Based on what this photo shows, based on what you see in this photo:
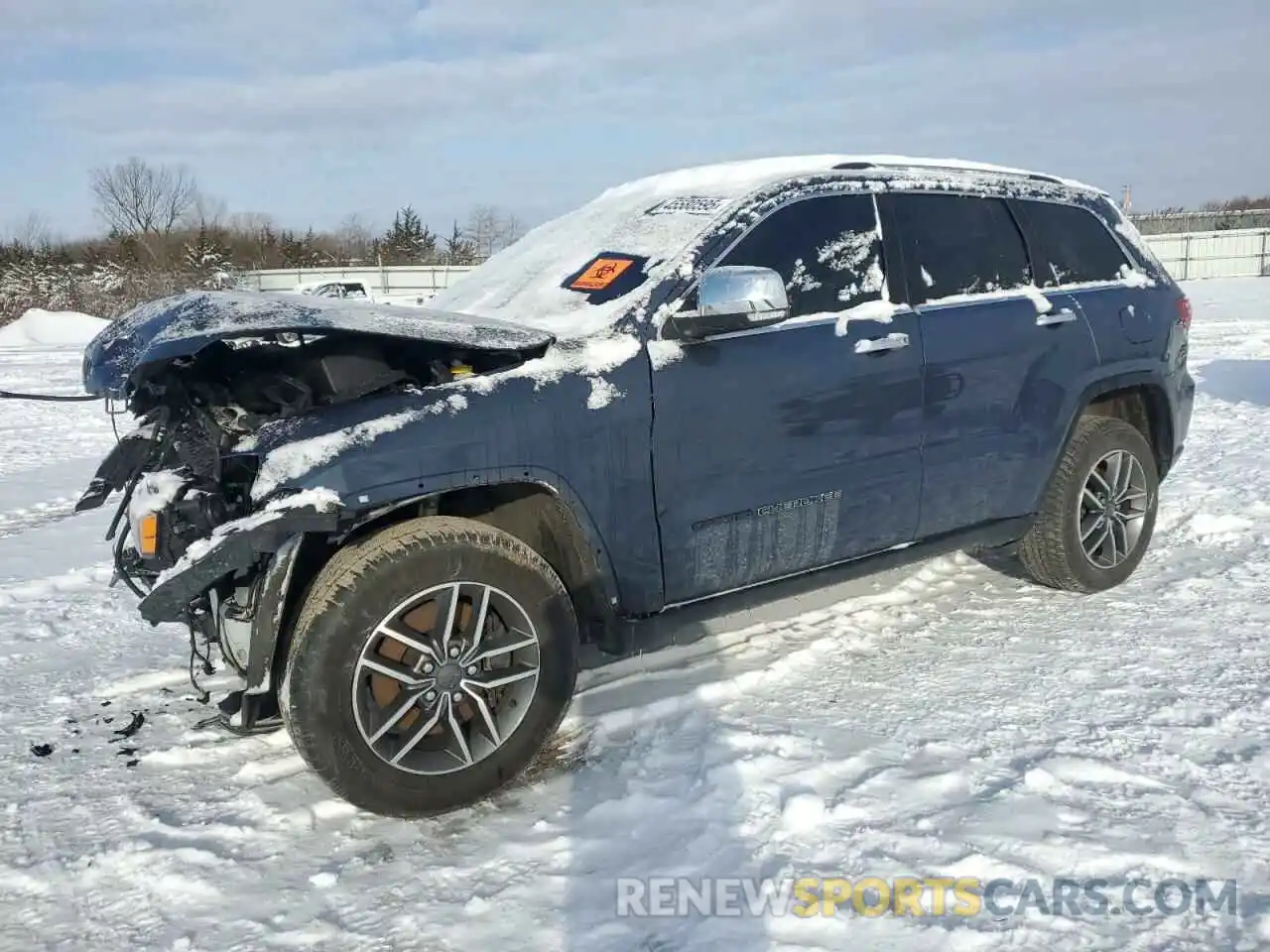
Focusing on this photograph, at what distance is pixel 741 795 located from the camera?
2.98 meters

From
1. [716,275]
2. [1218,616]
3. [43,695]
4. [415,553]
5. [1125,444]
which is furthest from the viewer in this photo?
[1125,444]

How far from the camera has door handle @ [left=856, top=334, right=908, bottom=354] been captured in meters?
3.66

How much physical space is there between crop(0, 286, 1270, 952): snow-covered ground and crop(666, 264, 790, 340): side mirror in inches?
54.7

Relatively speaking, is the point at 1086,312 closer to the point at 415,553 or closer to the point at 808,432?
the point at 808,432

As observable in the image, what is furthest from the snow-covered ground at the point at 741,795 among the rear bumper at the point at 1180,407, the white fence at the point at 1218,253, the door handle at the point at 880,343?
the white fence at the point at 1218,253

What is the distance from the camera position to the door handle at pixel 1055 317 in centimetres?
425

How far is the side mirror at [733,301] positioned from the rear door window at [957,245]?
97cm

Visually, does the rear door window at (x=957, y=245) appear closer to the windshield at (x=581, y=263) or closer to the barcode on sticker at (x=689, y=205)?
the barcode on sticker at (x=689, y=205)

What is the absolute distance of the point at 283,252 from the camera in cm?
4444

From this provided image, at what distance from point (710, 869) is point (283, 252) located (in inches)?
1817

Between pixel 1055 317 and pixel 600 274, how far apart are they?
6.87 ft

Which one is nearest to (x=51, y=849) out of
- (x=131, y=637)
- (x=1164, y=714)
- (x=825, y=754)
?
(x=131, y=637)

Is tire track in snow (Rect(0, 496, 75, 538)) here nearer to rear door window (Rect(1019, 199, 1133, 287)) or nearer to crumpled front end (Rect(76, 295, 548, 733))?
crumpled front end (Rect(76, 295, 548, 733))

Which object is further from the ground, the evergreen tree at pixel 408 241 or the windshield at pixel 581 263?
the evergreen tree at pixel 408 241
